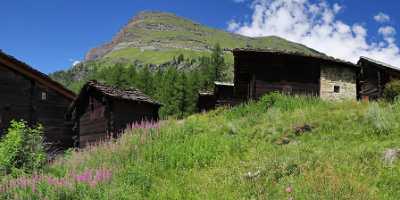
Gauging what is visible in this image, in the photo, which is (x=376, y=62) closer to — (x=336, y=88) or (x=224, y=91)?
(x=336, y=88)

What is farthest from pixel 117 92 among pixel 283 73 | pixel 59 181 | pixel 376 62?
pixel 376 62

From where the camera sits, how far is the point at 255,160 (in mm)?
11312

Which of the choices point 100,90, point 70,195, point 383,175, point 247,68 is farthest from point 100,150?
point 247,68

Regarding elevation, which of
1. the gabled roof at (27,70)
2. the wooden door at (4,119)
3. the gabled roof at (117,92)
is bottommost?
the wooden door at (4,119)

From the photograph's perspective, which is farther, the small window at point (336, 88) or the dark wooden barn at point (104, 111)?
the small window at point (336, 88)

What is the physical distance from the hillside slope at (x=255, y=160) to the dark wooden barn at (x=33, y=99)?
1100cm

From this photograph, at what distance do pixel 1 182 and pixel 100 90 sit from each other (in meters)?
15.2

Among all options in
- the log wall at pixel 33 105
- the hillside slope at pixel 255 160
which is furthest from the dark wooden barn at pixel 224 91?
the hillside slope at pixel 255 160

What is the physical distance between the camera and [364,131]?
41.5 feet

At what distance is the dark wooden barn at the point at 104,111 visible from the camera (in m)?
24.8

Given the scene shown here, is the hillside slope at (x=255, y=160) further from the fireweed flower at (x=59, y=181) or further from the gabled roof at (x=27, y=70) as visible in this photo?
the gabled roof at (x=27, y=70)

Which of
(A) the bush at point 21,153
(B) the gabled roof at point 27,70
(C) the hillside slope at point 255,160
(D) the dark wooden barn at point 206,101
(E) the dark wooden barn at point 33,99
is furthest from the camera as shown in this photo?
(D) the dark wooden barn at point 206,101

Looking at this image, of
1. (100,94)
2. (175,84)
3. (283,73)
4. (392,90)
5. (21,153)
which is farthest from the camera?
(175,84)

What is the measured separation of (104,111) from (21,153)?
12764 mm
